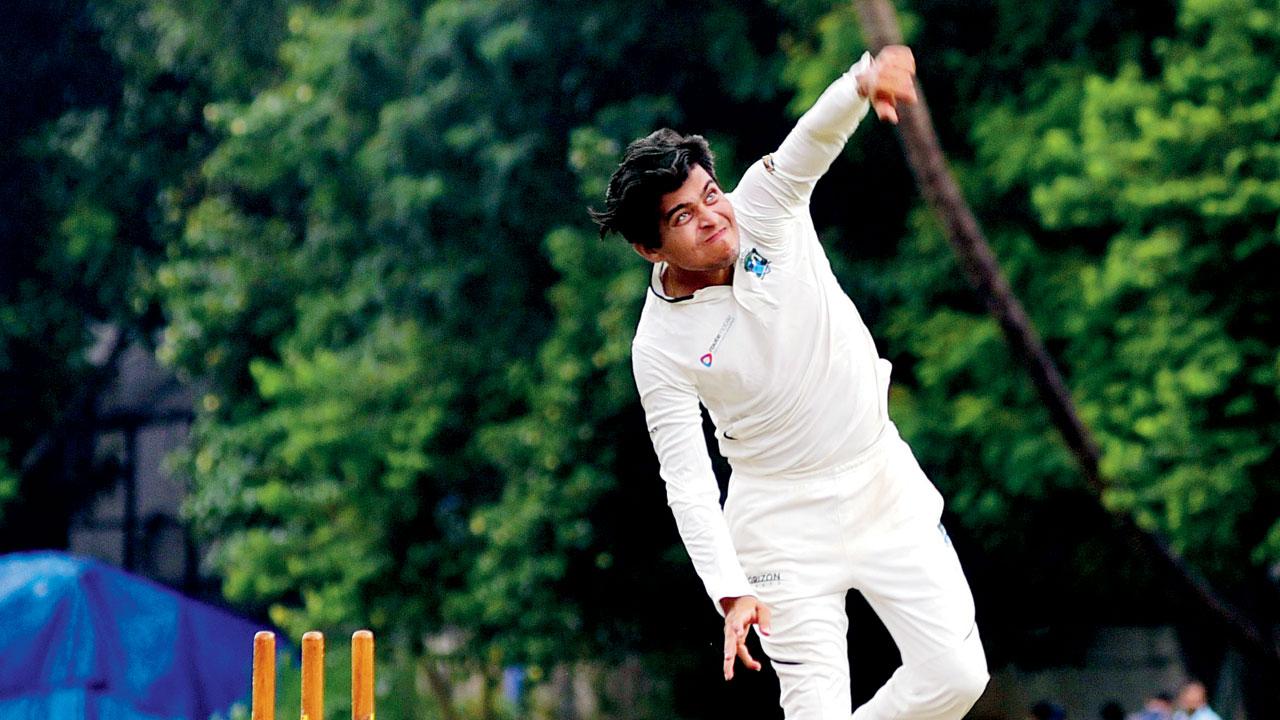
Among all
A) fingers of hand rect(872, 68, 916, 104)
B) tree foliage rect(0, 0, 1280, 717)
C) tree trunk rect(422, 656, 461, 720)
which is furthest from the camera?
tree trunk rect(422, 656, 461, 720)

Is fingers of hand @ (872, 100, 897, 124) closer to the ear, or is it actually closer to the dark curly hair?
the dark curly hair

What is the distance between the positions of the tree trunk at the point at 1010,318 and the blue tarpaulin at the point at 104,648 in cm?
636

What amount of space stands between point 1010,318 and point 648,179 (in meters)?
7.13

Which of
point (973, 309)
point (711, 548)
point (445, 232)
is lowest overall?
point (711, 548)

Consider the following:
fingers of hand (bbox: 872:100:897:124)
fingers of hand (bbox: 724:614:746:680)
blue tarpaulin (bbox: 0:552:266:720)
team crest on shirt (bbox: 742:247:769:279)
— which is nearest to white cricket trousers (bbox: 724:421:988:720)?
fingers of hand (bbox: 724:614:746:680)

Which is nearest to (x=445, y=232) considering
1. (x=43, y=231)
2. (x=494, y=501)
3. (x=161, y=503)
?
(x=494, y=501)

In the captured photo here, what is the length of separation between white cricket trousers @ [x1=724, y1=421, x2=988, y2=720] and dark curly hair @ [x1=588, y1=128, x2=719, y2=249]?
818mm

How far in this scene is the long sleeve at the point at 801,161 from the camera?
4.24 meters

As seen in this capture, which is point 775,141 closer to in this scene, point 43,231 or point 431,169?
point 431,169

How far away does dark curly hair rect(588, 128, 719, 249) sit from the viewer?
14.4 feet

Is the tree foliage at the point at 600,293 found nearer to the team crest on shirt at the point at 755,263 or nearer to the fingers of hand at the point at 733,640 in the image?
the team crest on shirt at the point at 755,263

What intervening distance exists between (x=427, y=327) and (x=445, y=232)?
87 centimetres

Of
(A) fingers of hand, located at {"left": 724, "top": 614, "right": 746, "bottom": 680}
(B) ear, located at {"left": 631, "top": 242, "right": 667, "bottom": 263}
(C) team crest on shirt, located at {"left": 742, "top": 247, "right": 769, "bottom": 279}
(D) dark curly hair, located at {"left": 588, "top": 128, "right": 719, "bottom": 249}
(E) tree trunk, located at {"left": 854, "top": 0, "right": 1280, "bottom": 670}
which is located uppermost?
(E) tree trunk, located at {"left": 854, "top": 0, "right": 1280, "bottom": 670}

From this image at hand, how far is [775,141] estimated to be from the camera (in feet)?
47.4
